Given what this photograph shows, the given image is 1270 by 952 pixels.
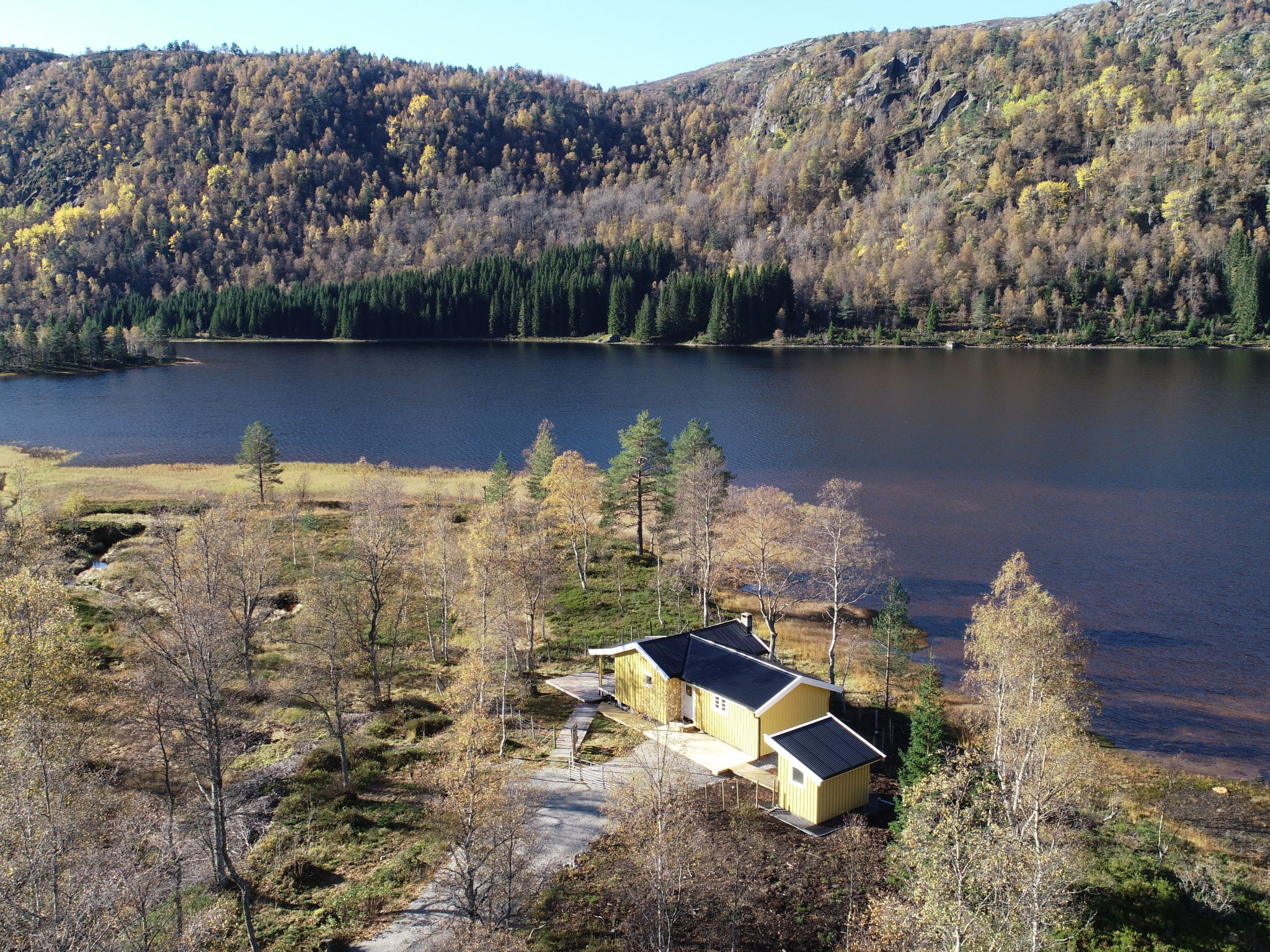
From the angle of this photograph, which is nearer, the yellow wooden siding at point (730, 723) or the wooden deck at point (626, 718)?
the yellow wooden siding at point (730, 723)

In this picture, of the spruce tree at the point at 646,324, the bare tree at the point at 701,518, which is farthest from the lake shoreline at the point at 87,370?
the bare tree at the point at 701,518

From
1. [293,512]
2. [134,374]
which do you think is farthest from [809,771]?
[134,374]

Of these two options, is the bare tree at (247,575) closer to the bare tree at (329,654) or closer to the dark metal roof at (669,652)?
the bare tree at (329,654)

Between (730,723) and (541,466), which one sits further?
(541,466)

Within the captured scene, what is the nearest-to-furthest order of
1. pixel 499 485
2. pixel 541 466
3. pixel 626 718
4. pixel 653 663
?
pixel 653 663
pixel 626 718
pixel 499 485
pixel 541 466

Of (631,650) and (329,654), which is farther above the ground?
(329,654)

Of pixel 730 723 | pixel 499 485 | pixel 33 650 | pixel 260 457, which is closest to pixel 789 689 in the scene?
pixel 730 723

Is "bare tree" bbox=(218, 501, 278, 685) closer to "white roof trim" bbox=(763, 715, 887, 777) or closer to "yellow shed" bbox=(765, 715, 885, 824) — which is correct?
"white roof trim" bbox=(763, 715, 887, 777)

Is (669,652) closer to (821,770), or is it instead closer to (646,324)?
(821,770)
